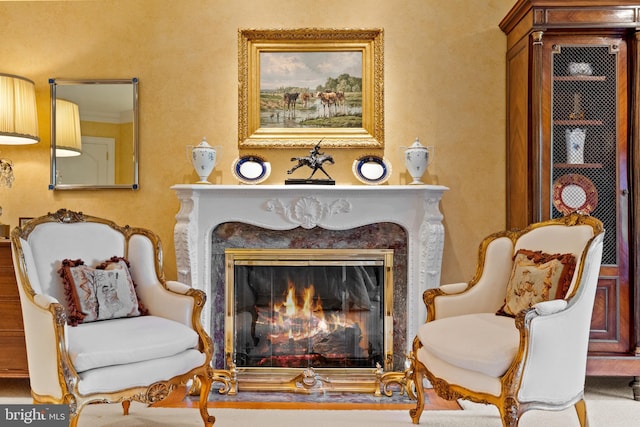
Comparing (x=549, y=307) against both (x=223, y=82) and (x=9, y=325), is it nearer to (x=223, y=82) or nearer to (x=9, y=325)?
(x=223, y=82)

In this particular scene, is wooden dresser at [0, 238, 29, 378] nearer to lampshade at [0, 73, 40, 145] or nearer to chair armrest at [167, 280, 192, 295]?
lampshade at [0, 73, 40, 145]

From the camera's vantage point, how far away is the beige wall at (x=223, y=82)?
350cm

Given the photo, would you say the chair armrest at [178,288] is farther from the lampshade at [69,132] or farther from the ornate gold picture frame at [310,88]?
the lampshade at [69,132]

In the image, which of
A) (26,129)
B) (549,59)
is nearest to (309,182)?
(549,59)

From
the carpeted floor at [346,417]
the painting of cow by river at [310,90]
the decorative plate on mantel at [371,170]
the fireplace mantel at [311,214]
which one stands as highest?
the painting of cow by river at [310,90]

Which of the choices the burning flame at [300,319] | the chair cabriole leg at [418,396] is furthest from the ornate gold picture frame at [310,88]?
the chair cabriole leg at [418,396]

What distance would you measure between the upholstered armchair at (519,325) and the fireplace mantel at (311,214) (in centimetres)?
48

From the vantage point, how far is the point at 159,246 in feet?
9.55

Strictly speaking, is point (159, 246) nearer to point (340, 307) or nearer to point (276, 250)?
point (276, 250)

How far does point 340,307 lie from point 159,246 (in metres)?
1.22

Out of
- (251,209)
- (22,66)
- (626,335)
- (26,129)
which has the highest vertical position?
(22,66)

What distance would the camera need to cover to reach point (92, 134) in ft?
11.6

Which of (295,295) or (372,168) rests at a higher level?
(372,168)

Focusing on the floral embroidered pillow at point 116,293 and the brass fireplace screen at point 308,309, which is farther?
the brass fireplace screen at point 308,309
